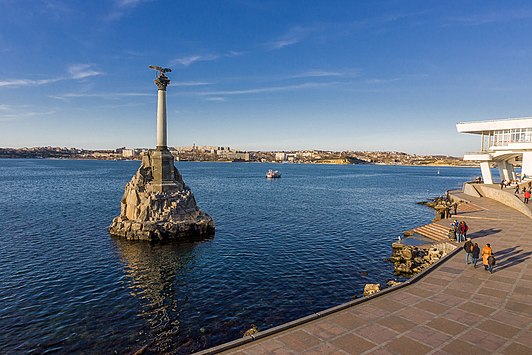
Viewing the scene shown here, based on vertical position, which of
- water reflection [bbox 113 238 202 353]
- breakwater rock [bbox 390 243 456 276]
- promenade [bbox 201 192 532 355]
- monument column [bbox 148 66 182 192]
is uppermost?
monument column [bbox 148 66 182 192]

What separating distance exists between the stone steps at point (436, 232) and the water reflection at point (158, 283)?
836 inches

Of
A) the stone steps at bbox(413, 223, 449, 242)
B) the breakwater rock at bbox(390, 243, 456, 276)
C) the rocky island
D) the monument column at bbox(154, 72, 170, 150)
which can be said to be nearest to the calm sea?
the breakwater rock at bbox(390, 243, 456, 276)

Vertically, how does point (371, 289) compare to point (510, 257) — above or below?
below

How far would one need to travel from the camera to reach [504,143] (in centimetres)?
5159

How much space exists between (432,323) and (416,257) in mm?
14773

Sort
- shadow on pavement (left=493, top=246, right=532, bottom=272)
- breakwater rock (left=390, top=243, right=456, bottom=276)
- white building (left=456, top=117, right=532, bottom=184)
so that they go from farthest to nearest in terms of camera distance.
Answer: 1. white building (left=456, top=117, right=532, bottom=184)
2. breakwater rock (left=390, top=243, right=456, bottom=276)
3. shadow on pavement (left=493, top=246, right=532, bottom=272)

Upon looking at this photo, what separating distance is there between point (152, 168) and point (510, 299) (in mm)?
33625

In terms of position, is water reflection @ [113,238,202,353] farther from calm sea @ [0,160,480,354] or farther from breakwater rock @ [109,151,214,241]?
breakwater rock @ [109,151,214,241]

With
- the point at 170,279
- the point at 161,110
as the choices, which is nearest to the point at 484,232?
the point at 170,279

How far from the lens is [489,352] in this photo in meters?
9.32

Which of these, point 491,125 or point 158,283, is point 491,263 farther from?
point 491,125

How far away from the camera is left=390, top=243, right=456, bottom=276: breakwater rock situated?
899 inches

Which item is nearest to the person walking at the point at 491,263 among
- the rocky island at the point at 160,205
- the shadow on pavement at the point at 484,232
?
the shadow on pavement at the point at 484,232

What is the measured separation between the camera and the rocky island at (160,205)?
32.2 meters
